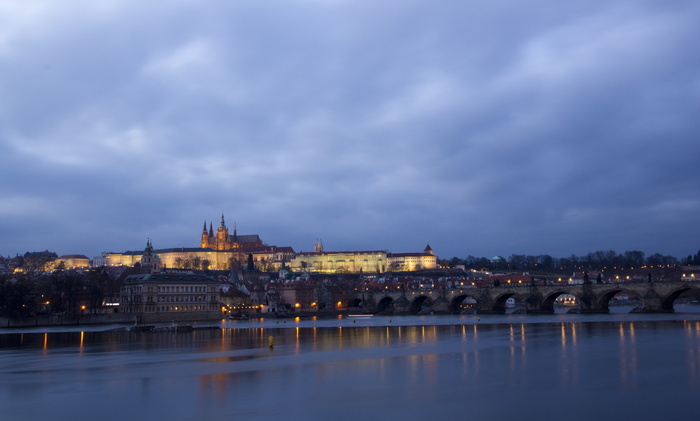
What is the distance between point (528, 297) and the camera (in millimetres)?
75125

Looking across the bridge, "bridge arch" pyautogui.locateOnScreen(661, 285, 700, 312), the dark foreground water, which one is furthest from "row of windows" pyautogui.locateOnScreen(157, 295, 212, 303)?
"bridge arch" pyautogui.locateOnScreen(661, 285, 700, 312)

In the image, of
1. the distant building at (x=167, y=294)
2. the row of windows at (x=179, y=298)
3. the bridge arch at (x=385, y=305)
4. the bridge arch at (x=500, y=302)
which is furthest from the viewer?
the bridge arch at (x=385, y=305)

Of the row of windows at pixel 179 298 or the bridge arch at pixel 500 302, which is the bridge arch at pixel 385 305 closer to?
the bridge arch at pixel 500 302

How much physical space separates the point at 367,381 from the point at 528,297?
5751 cm

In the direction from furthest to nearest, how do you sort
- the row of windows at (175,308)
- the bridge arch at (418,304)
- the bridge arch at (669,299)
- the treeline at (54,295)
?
the bridge arch at (418,304)
the row of windows at (175,308)
the treeline at (54,295)
the bridge arch at (669,299)

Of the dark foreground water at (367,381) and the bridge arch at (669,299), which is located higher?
the bridge arch at (669,299)

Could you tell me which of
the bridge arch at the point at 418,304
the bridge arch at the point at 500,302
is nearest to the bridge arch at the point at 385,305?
the bridge arch at the point at 418,304

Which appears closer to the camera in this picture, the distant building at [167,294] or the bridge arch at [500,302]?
the distant building at [167,294]

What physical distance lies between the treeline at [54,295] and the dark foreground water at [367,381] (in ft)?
107

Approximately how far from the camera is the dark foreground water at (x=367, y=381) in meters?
16.4

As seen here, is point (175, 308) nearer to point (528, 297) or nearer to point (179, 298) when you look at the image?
point (179, 298)

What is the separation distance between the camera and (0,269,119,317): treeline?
65188 mm

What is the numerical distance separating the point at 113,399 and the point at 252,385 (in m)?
3.96

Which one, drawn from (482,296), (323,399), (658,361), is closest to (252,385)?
(323,399)
